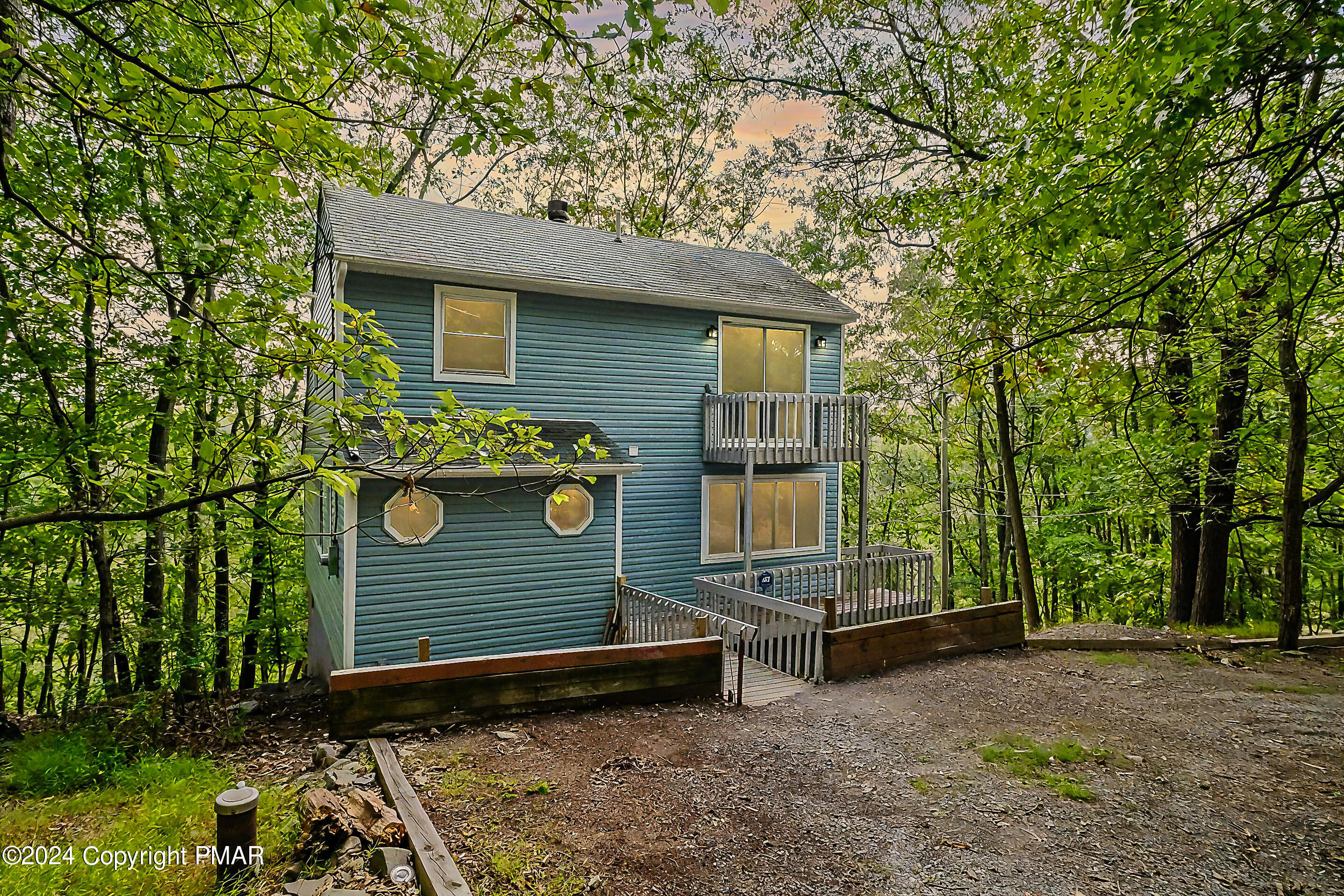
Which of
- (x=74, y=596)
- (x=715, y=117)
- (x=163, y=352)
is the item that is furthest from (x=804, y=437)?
(x=715, y=117)

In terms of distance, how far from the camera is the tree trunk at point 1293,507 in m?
6.71

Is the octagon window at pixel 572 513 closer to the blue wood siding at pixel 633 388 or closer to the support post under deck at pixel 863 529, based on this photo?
the blue wood siding at pixel 633 388

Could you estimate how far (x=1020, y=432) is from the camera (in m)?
15.7

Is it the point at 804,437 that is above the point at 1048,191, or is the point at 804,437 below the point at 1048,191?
below

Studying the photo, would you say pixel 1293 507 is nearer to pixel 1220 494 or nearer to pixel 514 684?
pixel 1220 494

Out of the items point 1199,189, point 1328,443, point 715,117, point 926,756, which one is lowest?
point 926,756

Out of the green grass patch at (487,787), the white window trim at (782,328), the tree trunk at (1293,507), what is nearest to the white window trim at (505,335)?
the white window trim at (782,328)

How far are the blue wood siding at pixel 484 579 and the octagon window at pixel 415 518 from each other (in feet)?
0.26

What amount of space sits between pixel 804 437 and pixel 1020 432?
30.1 feet

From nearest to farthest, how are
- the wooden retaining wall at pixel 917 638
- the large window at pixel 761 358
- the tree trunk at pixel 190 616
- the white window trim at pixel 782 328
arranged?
1. the wooden retaining wall at pixel 917 638
2. the tree trunk at pixel 190 616
3. the white window trim at pixel 782 328
4. the large window at pixel 761 358

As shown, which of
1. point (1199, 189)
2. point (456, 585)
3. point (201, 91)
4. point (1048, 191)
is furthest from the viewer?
point (456, 585)

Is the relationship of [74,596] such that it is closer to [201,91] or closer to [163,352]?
[163,352]

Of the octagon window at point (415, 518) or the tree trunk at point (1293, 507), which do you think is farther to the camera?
the octagon window at point (415, 518)

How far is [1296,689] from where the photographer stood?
6301mm
